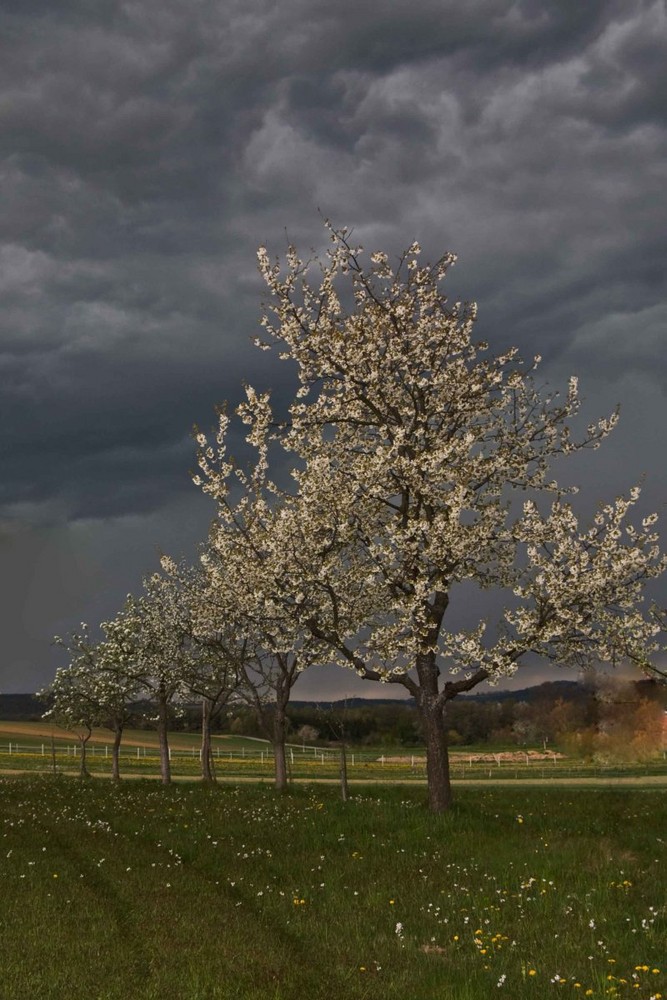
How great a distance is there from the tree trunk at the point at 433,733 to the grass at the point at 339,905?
0.80 m

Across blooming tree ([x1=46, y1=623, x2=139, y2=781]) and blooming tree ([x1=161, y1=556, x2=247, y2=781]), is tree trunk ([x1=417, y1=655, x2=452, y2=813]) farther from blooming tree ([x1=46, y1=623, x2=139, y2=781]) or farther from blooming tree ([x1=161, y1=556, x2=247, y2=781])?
blooming tree ([x1=46, y1=623, x2=139, y2=781])

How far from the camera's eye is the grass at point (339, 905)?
42.8 ft

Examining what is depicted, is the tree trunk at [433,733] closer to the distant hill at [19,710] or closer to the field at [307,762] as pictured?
the field at [307,762]

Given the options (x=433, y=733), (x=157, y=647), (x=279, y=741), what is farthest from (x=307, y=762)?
(x=433, y=733)

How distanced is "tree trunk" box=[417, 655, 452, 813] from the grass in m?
0.80

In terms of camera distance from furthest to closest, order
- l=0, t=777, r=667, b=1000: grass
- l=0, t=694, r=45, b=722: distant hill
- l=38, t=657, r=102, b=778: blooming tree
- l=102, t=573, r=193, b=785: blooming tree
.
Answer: l=0, t=694, r=45, b=722: distant hill
l=38, t=657, r=102, b=778: blooming tree
l=102, t=573, r=193, b=785: blooming tree
l=0, t=777, r=667, b=1000: grass

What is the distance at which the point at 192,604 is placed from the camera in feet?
158

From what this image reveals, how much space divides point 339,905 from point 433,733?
9.97 meters

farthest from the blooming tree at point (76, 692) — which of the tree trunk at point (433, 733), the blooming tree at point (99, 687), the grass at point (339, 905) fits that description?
the tree trunk at point (433, 733)

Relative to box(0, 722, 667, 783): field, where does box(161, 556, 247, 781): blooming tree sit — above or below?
above

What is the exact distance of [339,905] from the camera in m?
17.3

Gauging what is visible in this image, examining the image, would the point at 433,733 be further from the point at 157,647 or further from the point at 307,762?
the point at 307,762

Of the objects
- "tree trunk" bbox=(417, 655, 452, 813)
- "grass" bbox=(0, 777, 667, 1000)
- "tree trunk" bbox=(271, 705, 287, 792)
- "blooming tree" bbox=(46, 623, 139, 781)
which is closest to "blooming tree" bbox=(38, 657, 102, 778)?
"blooming tree" bbox=(46, 623, 139, 781)

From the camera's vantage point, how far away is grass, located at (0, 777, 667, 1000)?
13031mm
